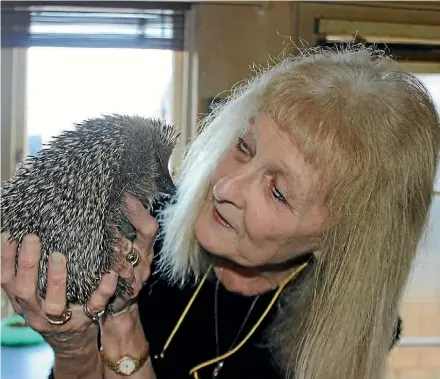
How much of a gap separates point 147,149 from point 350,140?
398 millimetres

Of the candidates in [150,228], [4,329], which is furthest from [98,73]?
[150,228]

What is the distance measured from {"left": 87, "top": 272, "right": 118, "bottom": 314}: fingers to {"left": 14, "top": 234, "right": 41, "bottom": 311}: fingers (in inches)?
3.3

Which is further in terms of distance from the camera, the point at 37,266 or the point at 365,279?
the point at 365,279

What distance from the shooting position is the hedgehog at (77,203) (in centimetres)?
88

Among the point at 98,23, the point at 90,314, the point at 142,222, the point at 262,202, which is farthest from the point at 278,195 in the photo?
the point at 98,23

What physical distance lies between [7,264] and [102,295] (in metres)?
0.15

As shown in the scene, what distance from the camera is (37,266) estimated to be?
2.79 ft

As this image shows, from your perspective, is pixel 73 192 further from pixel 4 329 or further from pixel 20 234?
pixel 4 329

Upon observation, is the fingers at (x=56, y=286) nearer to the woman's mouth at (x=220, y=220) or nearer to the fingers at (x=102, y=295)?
the fingers at (x=102, y=295)

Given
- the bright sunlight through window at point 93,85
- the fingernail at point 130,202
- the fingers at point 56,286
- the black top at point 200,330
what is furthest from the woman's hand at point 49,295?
the bright sunlight through window at point 93,85

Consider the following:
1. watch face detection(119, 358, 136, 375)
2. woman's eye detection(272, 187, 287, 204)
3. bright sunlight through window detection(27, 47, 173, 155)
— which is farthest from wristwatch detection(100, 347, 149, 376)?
bright sunlight through window detection(27, 47, 173, 155)

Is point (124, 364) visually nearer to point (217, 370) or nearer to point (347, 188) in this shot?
point (217, 370)

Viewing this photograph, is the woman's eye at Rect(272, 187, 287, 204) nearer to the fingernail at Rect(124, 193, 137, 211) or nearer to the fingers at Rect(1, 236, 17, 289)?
the fingernail at Rect(124, 193, 137, 211)

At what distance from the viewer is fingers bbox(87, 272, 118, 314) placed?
0.87 meters
